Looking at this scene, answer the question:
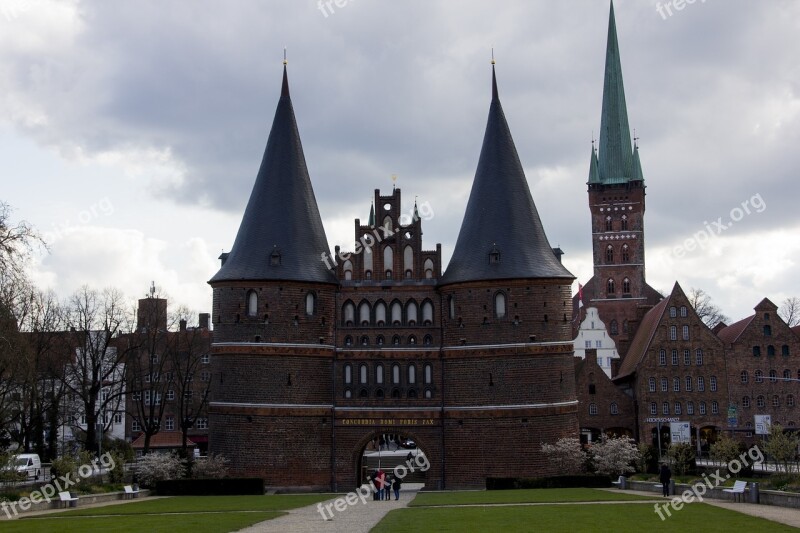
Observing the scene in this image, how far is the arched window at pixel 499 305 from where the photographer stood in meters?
46.8

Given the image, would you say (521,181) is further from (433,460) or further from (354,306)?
(433,460)

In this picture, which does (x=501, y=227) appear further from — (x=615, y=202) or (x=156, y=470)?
(x=615, y=202)

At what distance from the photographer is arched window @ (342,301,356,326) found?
48562 millimetres

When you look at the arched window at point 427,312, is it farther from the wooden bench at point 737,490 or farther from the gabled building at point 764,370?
the gabled building at point 764,370

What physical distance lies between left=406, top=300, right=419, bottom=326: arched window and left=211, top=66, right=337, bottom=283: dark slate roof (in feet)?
13.3

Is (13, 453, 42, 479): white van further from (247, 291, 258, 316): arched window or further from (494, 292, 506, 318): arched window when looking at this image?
(494, 292, 506, 318): arched window

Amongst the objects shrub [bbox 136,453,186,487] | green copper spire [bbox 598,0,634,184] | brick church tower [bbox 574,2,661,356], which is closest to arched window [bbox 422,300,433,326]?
shrub [bbox 136,453,186,487]

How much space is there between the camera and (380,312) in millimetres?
48562

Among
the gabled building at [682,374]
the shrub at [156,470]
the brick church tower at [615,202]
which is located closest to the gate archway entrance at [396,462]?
the shrub at [156,470]

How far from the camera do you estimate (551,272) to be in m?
46.9

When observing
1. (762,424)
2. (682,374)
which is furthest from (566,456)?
(682,374)

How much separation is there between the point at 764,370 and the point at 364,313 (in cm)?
3426

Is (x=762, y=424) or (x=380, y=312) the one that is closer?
(x=380, y=312)

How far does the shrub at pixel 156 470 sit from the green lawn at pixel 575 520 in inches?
665
